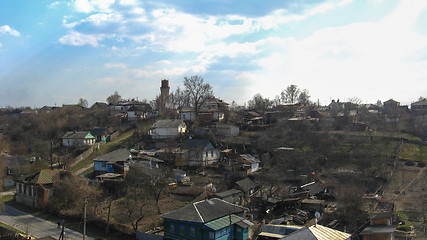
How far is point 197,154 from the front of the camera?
3225 centimetres

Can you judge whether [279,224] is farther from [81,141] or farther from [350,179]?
[81,141]

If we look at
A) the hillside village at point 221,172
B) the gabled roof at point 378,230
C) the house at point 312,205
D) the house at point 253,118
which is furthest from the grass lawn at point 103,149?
the gabled roof at point 378,230

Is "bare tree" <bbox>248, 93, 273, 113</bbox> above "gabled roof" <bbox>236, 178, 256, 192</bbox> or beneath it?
above

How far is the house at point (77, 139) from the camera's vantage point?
37.8 m

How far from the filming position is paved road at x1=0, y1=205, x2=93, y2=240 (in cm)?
1856

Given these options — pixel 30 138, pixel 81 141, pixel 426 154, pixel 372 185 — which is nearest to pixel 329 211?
pixel 372 185

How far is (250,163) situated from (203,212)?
45.2 ft

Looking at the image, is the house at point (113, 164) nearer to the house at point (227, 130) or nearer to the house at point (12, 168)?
the house at point (12, 168)

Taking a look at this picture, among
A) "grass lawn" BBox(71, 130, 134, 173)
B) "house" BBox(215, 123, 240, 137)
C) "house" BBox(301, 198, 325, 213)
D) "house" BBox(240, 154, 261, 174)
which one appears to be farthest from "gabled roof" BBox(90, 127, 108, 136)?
"house" BBox(301, 198, 325, 213)

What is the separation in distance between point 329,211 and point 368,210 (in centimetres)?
238

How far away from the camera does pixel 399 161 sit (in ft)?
101

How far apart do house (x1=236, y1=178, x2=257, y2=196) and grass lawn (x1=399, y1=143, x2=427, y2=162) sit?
15.6 m

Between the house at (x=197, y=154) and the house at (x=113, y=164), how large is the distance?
5.05 metres

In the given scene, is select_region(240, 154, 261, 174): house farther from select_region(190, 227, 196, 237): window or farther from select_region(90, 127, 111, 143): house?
select_region(90, 127, 111, 143): house
